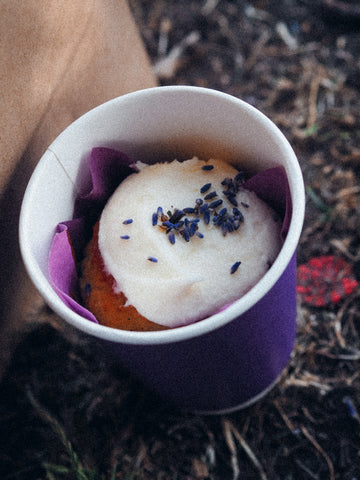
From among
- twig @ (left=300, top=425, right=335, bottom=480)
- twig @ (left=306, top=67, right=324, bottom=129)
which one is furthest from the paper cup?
twig @ (left=306, top=67, right=324, bottom=129)

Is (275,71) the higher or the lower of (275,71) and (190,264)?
the lower

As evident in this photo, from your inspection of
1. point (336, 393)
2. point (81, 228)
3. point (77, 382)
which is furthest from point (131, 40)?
point (336, 393)

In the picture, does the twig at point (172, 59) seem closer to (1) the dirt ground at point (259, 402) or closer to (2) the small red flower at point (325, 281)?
(1) the dirt ground at point (259, 402)

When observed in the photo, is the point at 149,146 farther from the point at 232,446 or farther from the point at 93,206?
the point at 232,446

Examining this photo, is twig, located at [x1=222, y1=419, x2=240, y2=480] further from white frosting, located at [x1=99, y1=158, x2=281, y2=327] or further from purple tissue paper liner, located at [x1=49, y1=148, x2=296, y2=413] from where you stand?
white frosting, located at [x1=99, y1=158, x2=281, y2=327]

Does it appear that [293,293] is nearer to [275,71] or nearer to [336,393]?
[336,393]

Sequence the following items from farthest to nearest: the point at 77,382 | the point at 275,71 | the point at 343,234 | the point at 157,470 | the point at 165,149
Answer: the point at 275,71 → the point at 343,234 → the point at 77,382 → the point at 157,470 → the point at 165,149

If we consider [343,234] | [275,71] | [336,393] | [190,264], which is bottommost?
[336,393]
